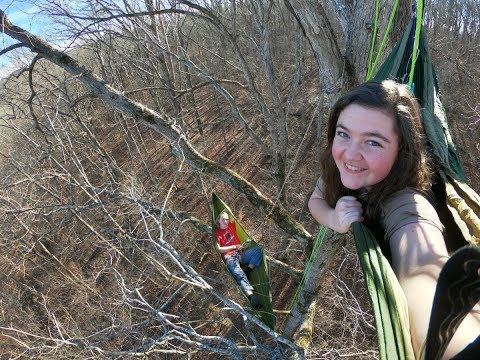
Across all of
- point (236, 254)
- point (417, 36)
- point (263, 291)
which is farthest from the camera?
point (236, 254)

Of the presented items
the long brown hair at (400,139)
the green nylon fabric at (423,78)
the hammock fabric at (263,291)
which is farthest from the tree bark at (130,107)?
the long brown hair at (400,139)

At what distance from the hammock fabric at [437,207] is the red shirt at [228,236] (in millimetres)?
3095

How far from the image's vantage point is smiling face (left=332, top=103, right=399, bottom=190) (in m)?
1.14

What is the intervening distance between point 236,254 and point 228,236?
12.5 inches

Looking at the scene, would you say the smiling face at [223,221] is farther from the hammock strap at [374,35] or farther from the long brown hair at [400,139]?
the long brown hair at [400,139]

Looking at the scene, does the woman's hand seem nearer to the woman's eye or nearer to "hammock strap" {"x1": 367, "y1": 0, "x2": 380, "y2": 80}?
the woman's eye

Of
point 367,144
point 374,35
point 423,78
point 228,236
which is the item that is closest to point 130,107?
point 374,35

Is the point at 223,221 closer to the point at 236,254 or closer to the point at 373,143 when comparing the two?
the point at 236,254

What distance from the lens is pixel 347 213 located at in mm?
1269

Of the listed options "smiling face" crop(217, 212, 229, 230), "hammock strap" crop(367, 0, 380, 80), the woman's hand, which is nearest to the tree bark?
"smiling face" crop(217, 212, 229, 230)

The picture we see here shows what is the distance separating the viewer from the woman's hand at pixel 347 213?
125 centimetres

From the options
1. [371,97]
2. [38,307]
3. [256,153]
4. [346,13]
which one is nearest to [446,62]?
[256,153]

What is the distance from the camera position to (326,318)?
5.77 meters

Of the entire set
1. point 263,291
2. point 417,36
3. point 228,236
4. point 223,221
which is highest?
point 417,36
